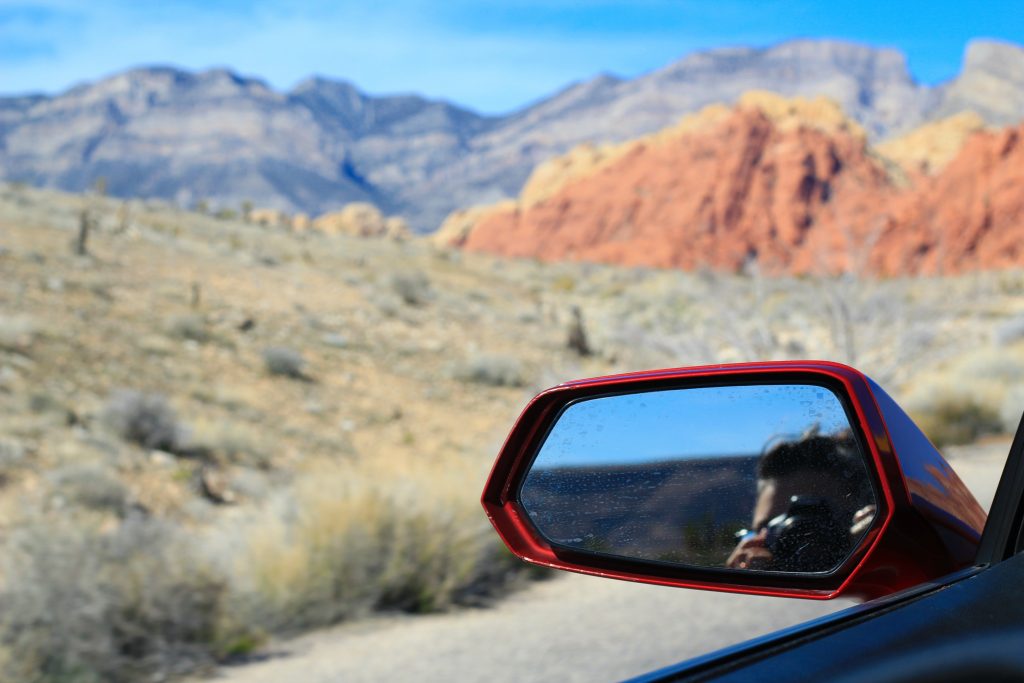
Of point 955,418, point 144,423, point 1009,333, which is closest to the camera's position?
point 144,423

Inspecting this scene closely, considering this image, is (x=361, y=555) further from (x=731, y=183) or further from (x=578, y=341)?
(x=731, y=183)

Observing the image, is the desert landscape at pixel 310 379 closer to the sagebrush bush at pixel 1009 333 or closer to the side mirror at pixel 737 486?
the sagebrush bush at pixel 1009 333

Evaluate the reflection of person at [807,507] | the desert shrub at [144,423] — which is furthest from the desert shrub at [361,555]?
the desert shrub at [144,423]

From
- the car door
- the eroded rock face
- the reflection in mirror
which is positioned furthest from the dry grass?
the eroded rock face

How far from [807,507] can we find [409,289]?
24.0 meters

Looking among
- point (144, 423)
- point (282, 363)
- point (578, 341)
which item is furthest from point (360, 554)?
point (578, 341)

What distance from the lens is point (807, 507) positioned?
1766mm

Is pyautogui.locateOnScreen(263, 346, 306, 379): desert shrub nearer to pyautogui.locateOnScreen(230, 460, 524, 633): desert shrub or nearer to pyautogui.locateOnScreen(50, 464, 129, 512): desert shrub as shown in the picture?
pyautogui.locateOnScreen(50, 464, 129, 512): desert shrub

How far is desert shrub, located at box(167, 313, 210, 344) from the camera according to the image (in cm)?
1730

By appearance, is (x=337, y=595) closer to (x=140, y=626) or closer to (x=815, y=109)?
(x=140, y=626)

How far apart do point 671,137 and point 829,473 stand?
314 feet

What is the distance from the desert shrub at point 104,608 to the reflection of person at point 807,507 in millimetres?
3958

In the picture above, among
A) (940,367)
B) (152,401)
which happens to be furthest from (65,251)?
(940,367)

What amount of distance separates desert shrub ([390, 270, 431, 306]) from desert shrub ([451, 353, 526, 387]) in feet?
21.0
